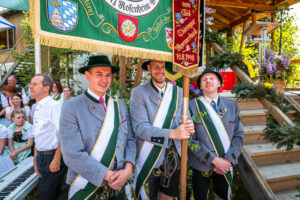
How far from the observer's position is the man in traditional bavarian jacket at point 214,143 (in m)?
2.22

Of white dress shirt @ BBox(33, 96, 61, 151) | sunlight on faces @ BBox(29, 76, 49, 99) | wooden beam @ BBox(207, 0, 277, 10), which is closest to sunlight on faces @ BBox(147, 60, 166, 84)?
white dress shirt @ BBox(33, 96, 61, 151)

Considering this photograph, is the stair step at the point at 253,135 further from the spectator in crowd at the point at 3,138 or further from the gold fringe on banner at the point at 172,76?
the spectator in crowd at the point at 3,138

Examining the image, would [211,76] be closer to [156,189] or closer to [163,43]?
[163,43]

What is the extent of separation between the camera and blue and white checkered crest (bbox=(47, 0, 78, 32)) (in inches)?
53.0

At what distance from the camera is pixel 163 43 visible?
1830 millimetres

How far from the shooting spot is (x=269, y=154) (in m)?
3.23

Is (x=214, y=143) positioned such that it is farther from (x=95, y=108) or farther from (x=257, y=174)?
(x=95, y=108)

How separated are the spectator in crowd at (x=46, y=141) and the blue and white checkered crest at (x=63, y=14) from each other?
1.34m

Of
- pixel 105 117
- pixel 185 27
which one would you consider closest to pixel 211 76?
pixel 185 27

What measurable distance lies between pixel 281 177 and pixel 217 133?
1458 mm

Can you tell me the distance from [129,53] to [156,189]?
1412 mm

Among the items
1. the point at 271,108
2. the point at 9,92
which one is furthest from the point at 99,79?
the point at 9,92

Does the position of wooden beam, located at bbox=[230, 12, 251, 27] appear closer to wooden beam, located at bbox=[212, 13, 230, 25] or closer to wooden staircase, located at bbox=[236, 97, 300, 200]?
wooden beam, located at bbox=[212, 13, 230, 25]

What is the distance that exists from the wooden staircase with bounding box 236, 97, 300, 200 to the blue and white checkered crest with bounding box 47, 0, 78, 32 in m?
2.86
